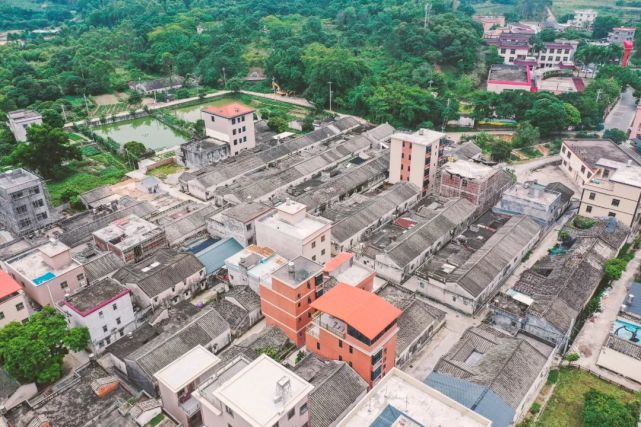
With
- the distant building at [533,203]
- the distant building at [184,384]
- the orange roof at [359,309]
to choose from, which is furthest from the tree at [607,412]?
the distant building at [533,203]

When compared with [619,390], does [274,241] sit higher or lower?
higher

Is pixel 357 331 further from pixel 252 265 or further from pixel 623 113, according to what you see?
pixel 623 113

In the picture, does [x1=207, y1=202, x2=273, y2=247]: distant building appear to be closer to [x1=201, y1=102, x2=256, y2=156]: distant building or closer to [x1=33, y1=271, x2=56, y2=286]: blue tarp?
[x1=33, y1=271, x2=56, y2=286]: blue tarp

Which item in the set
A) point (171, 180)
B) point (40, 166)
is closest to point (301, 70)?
point (171, 180)

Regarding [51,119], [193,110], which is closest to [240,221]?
[51,119]

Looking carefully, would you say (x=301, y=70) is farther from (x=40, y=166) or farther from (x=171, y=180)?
(x=40, y=166)
